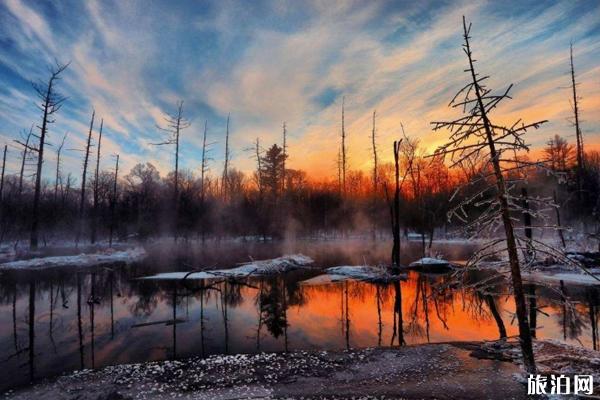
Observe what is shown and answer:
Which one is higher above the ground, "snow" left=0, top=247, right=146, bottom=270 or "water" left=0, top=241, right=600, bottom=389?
"snow" left=0, top=247, right=146, bottom=270

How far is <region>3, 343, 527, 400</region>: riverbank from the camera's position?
6348 mm

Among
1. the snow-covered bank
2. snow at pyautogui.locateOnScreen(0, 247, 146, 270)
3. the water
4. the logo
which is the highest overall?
snow at pyautogui.locateOnScreen(0, 247, 146, 270)

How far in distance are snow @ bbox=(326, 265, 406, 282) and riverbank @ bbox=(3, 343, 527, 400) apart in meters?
11.6

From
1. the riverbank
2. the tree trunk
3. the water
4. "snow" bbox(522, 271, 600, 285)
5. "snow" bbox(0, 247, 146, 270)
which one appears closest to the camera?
the riverbank

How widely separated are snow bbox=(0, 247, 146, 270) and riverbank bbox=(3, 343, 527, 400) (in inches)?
848

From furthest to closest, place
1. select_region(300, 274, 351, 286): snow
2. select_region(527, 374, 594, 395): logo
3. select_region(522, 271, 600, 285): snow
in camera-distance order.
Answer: select_region(300, 274, 351, 286): snow, select_region(522, 271, 600, 285): snow, select_region(527, 374, 594, 395): logo

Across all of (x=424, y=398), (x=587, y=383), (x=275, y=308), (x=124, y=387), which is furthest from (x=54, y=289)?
(x=587, y=383)

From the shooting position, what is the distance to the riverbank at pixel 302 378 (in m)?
6.35

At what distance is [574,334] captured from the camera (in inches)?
406

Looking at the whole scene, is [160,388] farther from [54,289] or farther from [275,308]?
[54,289]

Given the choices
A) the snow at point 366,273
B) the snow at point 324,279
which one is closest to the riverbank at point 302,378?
the snow at point 324,279

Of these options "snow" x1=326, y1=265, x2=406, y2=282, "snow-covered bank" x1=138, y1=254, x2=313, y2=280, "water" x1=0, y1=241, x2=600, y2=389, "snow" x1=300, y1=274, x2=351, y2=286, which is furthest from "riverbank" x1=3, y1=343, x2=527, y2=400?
"snow" x1=326, y1=265, x2=406, y2=282

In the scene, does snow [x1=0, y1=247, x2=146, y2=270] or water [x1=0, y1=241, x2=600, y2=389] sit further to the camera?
snow [x1=0, y1=247, x2=146, y2=270]

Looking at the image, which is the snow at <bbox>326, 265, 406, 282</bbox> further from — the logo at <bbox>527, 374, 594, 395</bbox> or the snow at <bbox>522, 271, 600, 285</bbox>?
the logo at <bbox>527, 374, 594, 395</bbox>
